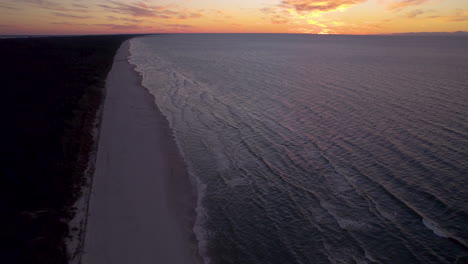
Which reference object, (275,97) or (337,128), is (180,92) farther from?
(337,128)

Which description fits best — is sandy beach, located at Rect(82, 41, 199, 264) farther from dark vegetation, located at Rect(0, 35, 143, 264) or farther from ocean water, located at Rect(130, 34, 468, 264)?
dark vegetation, located at Rect(0, 35, 143, 264)

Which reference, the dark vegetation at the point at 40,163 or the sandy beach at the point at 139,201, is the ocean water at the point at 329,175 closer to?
the sandy beach at the point at 139,201

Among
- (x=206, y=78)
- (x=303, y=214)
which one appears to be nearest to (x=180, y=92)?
(x=206, y=78)

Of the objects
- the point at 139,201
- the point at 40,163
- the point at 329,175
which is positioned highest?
the point at 40,163

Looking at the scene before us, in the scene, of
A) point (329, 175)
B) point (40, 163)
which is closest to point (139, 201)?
point (40, 163)

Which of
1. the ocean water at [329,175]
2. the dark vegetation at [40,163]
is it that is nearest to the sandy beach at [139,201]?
the ocean water at [329,175]

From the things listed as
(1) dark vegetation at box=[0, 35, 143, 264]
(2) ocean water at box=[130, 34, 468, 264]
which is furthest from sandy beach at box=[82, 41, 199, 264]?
(1) dark vegetation at box=[0, 35, 143, 264]

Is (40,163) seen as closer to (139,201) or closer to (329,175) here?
(139,201)

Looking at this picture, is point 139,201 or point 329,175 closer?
point 139,201

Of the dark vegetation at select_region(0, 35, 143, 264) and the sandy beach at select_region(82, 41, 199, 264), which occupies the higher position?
the dark vegetation at select_region(0, 35, 143, 264)
